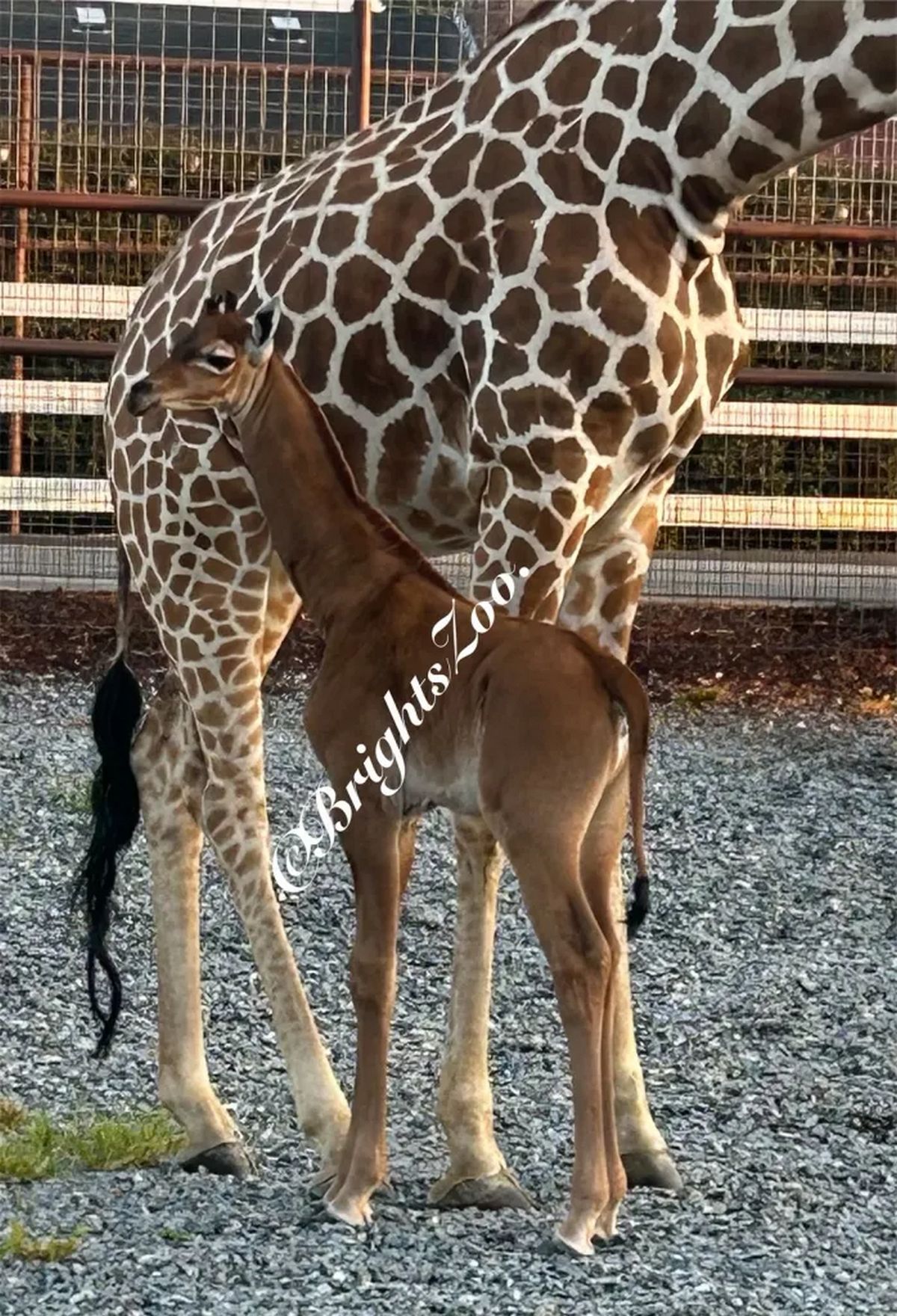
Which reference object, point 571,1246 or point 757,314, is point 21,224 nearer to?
point 757,314

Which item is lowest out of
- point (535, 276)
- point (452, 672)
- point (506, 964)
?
point (506, 964)

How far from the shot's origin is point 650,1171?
4273mm

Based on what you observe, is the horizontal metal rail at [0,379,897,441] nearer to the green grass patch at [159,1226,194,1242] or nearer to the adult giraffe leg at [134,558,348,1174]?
the adult giraffe leg at [134,558,348,1174]

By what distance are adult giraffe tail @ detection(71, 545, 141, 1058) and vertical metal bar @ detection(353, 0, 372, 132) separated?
5.70 m

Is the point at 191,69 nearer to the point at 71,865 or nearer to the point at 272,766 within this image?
the point at 272,766

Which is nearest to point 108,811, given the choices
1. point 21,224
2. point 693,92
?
point 693,92

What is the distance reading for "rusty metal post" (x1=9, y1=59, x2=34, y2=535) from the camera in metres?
10.7

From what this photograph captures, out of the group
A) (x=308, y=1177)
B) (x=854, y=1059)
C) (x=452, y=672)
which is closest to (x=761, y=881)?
(x=854, y=1059)

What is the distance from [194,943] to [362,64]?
663cm

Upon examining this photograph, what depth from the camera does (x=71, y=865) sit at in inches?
275

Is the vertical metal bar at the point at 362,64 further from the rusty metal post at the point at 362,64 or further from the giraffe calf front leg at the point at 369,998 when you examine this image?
the giraffe calf front leg at the point at 369,998

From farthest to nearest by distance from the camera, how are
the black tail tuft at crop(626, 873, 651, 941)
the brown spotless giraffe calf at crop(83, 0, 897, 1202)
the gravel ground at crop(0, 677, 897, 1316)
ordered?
the brown spotless giraffe calf at crop(83, 0, 897, 1202) < the black tail tuft at crop(626, 873, 651, 941) < the gravel ground at crop(0, 677, 897, 1316)

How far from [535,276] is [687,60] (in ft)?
1.85

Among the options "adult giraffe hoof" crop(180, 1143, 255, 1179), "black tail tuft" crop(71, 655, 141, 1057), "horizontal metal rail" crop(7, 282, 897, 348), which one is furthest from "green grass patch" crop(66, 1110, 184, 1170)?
"horizontal metal rail" crop(7, 282, 897, 348)
